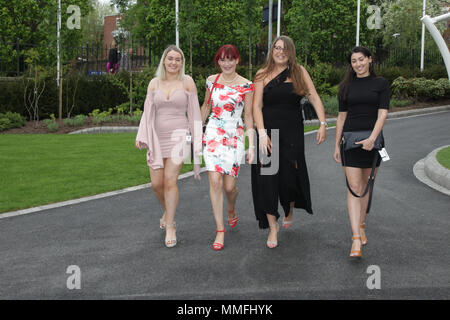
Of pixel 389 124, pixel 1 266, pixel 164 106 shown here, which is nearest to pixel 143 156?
pixel 164 106

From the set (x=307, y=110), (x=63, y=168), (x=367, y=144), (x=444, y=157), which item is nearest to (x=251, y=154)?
(x=307, y=110)

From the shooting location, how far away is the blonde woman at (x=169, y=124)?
579cm

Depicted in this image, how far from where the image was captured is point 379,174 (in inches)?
401

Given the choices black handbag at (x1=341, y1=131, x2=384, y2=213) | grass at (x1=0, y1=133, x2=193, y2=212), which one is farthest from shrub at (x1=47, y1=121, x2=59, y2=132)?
black handbag at (x1=341, y1=131, x2=384, y2=213)

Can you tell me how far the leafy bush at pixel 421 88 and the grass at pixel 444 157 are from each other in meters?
14.2

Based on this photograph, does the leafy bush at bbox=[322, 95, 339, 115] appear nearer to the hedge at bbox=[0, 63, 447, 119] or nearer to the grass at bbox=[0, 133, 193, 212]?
the hedge at bbox=[0, 63, 447, 119]

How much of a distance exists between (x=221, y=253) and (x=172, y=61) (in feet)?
7.02

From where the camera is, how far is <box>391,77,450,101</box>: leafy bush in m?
25.3

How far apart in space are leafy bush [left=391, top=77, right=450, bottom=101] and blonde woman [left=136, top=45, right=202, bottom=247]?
2185 centimetres

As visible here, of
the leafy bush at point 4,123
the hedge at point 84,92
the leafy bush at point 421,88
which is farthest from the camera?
the leafy bush at point 421,88

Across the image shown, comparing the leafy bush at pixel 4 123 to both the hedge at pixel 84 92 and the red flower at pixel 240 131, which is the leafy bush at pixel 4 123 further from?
the red flower at pixel 240 131

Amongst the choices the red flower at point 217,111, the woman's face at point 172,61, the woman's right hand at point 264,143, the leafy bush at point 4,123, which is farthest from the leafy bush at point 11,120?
the woman's right hand at point 264,143

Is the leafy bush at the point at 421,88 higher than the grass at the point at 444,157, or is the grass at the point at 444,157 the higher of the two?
the leafy bush at the point at 421,88
